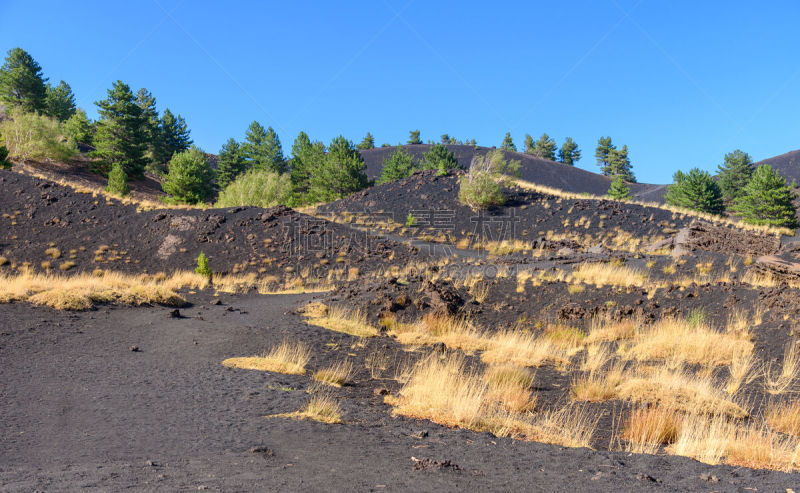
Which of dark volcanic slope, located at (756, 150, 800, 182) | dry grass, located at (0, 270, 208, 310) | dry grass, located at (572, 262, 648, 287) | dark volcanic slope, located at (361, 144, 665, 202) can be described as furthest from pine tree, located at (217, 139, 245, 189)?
dark volcanic slope, located at (756, 150, 800, 182)

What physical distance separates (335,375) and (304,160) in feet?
171

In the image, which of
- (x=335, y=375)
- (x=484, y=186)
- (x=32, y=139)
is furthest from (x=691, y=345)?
(x=32, y=139)

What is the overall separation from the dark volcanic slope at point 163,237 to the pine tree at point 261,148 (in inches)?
1221

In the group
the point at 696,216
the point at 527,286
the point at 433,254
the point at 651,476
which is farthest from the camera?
the point at 696,216

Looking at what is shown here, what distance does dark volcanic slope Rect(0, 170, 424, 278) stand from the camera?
22.6 m

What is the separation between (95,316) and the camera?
10367mm

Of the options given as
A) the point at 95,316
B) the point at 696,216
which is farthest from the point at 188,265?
the point at 696,216

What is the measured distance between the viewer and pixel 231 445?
393 cm

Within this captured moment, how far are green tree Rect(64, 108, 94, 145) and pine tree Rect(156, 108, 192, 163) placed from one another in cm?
828

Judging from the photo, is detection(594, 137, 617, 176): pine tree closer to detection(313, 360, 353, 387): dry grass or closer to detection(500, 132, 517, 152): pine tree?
detection(500, 132, 517, 152): pine tree

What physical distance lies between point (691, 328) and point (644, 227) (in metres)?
24.5

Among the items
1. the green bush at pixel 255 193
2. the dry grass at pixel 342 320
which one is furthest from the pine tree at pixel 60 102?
the dry grass at pixel 342 320

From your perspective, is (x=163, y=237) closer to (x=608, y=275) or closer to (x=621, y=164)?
(x=608, y=275)

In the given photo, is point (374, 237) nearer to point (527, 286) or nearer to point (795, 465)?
point (527, 286)
